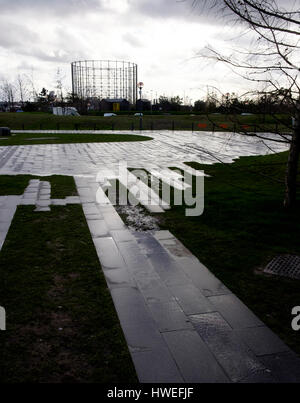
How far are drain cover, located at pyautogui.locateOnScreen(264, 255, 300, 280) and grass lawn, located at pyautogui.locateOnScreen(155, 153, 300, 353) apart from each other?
0.12 metres

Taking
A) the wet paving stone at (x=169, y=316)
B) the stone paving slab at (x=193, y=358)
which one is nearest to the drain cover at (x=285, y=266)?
the wet paving stone at (x=169, y=316)

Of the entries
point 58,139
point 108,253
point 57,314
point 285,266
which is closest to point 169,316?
point 57,314

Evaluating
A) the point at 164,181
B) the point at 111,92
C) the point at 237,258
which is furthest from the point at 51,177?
the point at 111,92

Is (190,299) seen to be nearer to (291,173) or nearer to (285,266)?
(285,266)

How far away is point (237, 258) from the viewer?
5.66 meters

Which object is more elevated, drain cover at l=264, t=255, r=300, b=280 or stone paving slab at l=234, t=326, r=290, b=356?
drain cover at l=264, t=255, r=300, b=280

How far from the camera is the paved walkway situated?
3199 mm

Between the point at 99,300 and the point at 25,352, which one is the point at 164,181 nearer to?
the point at 99,300

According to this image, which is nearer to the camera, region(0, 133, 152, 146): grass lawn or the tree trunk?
the tree trunk

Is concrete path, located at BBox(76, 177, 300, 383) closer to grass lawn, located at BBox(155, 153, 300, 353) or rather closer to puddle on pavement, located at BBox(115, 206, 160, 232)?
grass lawn, located at BBox(155, 153, 300, 353)

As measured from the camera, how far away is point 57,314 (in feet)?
13.3

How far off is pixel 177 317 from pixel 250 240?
283cm

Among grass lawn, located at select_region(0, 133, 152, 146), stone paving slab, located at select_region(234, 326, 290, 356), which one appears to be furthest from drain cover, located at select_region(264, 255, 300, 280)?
grass lawn, located at select_region(0, 133, 152, 146)

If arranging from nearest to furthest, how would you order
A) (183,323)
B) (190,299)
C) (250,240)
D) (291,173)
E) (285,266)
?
(183,323)
(190,299)
(285,266)
(250,240)
(291,173)
